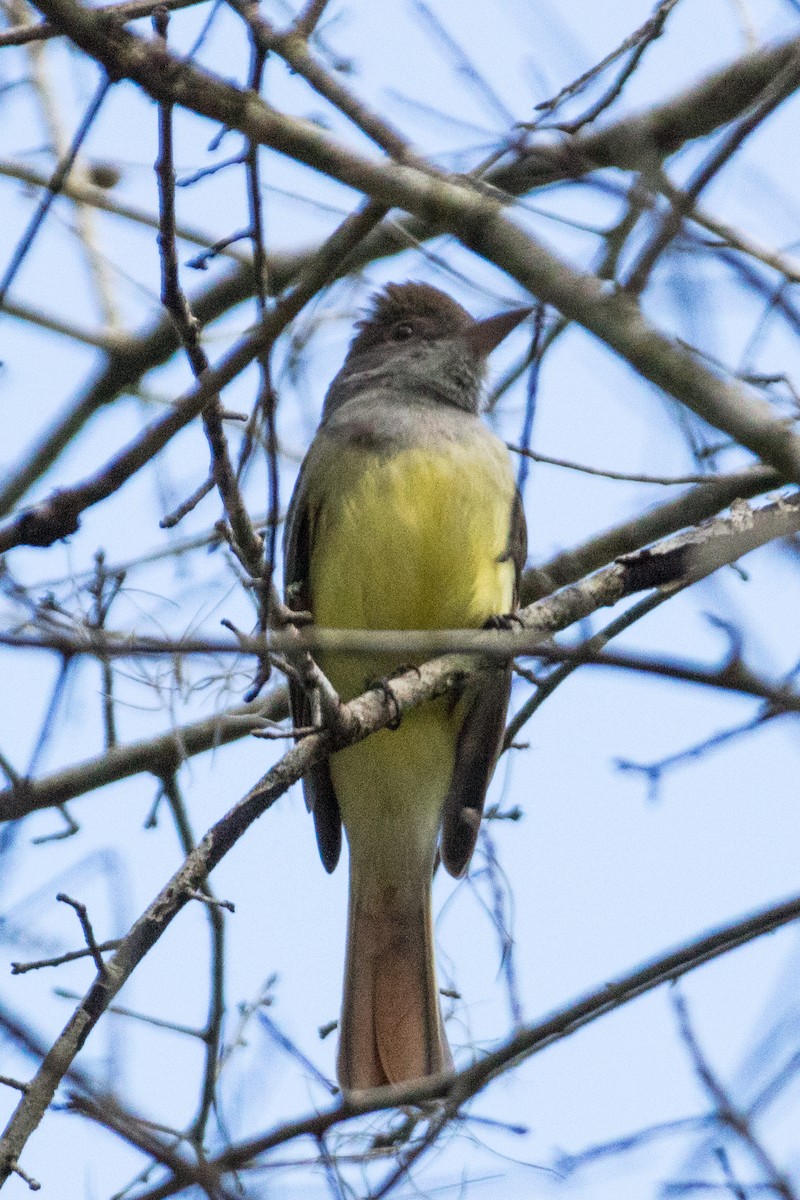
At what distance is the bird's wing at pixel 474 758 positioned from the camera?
5754 mm

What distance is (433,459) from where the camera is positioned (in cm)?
555

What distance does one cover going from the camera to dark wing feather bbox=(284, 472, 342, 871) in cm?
539

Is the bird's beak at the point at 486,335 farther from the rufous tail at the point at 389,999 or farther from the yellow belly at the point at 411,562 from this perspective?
the rufous tail at the point at 389,999

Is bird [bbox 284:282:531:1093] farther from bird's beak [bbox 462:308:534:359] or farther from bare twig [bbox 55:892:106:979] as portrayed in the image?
bare twig [bbox 55:892:106:979]

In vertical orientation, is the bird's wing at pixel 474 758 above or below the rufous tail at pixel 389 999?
above

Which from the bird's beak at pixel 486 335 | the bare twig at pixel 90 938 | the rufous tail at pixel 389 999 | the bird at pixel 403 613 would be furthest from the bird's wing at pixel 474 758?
the bare twig at pixel 90 938

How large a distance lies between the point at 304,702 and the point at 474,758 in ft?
3.06

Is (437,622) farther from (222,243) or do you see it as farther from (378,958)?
(222,243)

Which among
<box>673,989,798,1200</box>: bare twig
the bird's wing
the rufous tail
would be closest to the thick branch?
<box>673,989,798,1200</box>: bare twig

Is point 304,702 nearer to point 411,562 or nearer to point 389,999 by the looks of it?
point 411,562

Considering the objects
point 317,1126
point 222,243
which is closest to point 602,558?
point 222,243

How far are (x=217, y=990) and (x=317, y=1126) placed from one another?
7.12ft

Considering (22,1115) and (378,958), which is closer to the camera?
(22,1115)

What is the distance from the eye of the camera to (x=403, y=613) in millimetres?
5402
